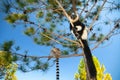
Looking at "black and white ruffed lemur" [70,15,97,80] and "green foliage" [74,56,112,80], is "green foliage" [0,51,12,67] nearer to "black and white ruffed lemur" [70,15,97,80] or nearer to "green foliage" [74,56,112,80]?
"black and white ruffed lemur" [70,15,97,80]

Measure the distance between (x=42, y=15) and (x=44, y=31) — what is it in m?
0.33

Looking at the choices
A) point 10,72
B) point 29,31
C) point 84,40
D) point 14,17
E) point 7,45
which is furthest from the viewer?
point 10,72

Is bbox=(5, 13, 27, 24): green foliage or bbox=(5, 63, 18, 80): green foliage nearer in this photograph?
bbox=(5, 13, 27, 24): green foliage

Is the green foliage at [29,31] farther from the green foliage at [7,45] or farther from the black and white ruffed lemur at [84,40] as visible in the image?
the black and white ruffed lemur at [84,40]

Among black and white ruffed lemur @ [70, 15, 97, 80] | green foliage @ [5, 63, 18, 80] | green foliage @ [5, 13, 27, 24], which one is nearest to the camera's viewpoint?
black and white ruffed lemur @ [70, 15, 97, 80]

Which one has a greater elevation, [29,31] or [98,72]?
[98,72]

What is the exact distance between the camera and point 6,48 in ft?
16.2

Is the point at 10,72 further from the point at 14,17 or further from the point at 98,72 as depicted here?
the point at 14,17

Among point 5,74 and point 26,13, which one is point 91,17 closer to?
point 26,13

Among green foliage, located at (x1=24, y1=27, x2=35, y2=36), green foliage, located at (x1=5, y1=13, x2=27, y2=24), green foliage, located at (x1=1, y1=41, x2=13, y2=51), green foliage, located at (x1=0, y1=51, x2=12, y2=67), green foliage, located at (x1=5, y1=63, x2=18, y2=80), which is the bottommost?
green foliage, located at (x1=0, y1=51, x2=12, y2=67)

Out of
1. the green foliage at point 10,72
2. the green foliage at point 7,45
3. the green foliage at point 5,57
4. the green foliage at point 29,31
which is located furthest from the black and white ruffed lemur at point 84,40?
the green foliage at point 10,72

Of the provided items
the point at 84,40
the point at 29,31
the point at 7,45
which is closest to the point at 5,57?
the point at 7,45

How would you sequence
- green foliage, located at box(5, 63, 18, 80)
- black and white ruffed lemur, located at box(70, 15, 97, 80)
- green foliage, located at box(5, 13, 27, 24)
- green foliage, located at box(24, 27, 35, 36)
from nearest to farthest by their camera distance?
black and white ruffed lemur, located at box(70, 15, 97, 80) < green foliage, located at box(5, 13, 27, 24) < green foliage, located at box(24, 27, 35, 36) < green foliage, located at box(5, 63, 18, 80)

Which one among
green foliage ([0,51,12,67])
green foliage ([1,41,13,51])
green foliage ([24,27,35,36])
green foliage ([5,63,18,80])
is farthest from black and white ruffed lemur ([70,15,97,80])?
green foliage ([5,63,18,80])
